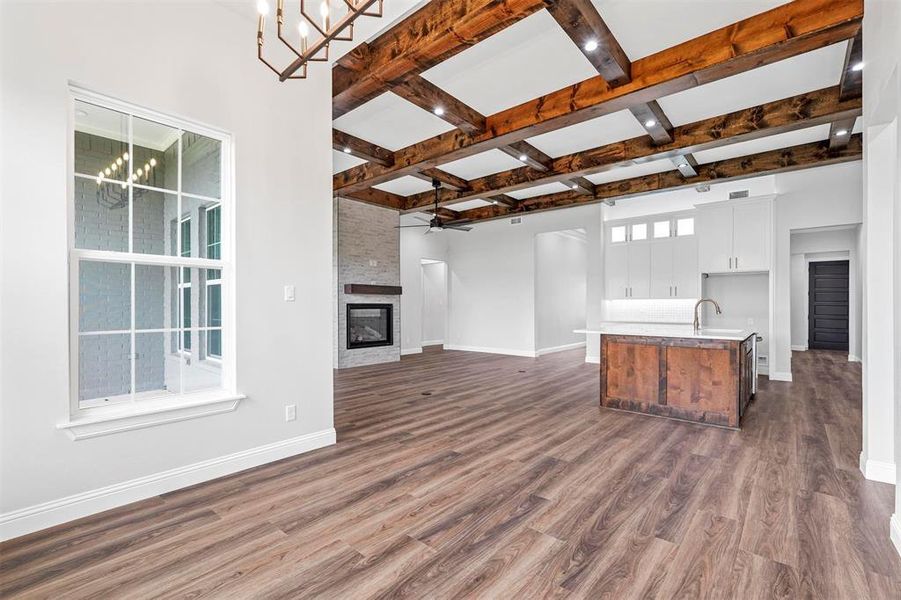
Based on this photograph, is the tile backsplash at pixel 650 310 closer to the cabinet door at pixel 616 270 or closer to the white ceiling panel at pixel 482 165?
the cabinet door at pixel 616 270

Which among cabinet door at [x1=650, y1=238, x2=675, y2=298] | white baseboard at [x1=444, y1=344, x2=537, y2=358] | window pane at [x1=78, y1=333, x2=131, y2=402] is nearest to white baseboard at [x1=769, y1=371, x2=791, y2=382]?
cabinet door at [x1=650, y1=238, x2=675, y2=298]

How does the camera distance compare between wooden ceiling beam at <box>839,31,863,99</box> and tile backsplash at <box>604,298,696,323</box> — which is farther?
tile backsplash at <box>604,298,696,323</box>

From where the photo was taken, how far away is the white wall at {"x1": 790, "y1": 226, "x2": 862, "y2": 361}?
802cm

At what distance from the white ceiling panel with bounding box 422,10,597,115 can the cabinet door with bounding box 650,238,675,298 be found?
448 cm

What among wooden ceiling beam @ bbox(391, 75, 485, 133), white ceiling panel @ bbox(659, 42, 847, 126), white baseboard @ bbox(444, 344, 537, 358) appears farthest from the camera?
white baseboard @ bbox(444, 344, 537, 358)

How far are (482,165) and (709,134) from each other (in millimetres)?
2940

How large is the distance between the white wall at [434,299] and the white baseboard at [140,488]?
8.01 metres

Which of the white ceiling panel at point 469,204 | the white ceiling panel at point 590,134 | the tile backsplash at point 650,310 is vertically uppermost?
the white ceiling panel at point 590,134

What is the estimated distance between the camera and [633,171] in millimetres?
6551

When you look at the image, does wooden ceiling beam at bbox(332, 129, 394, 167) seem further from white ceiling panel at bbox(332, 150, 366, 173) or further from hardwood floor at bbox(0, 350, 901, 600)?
hardwood floor at bbox(0, 350, 901, 600)

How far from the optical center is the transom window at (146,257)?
2.48 m

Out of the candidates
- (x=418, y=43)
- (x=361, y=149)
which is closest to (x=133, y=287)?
(x=418, y=43)

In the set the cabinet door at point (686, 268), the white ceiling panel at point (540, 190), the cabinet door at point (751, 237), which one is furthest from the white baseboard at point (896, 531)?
the white ceiling panel at point (540, 190)

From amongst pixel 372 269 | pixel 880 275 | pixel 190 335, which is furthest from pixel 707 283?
pixel 190 335
